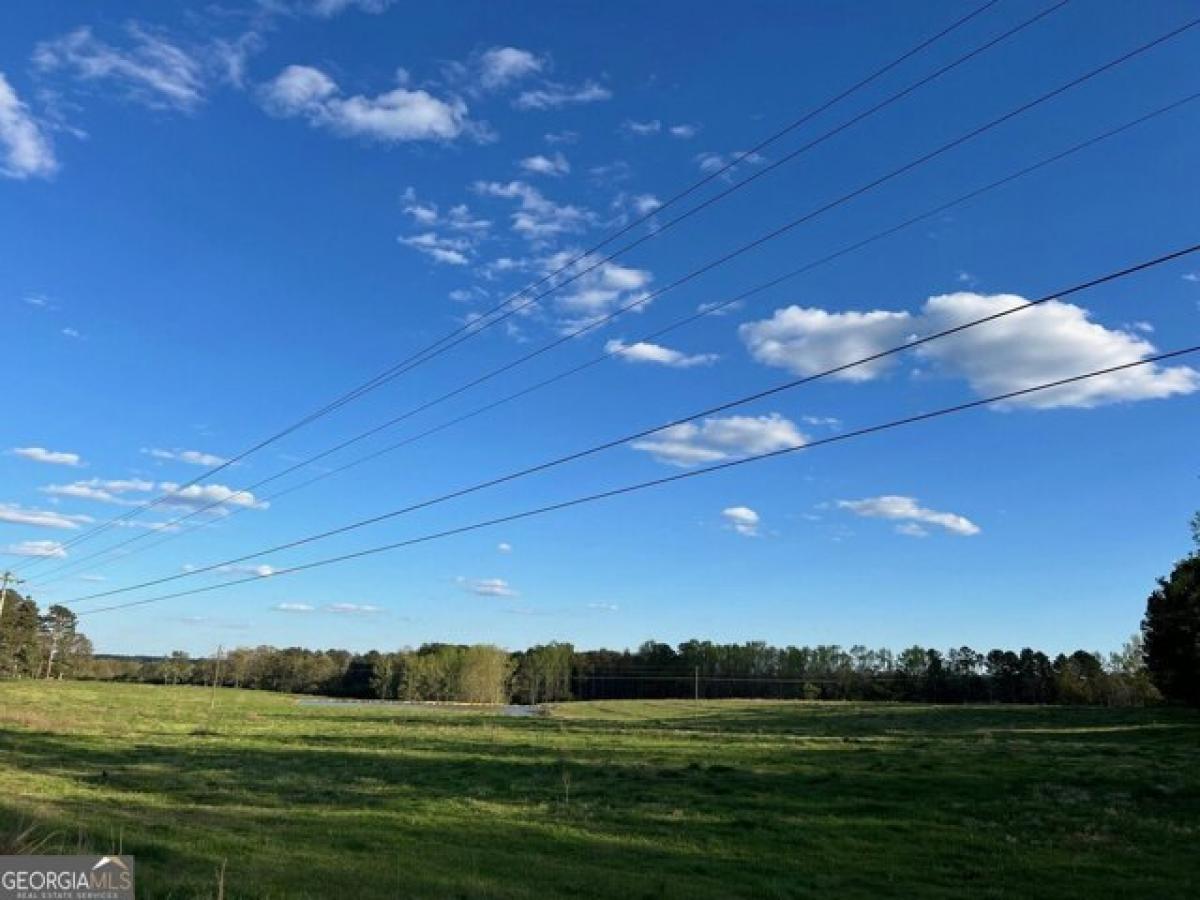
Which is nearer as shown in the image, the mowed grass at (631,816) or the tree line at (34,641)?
the mowed grass at (631,816)

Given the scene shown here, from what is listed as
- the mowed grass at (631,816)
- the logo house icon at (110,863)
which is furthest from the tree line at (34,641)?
the logo house icon at (110,863)

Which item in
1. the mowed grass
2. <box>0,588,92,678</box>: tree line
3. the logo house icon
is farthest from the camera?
<box>0,588,92,678</box>: tree line

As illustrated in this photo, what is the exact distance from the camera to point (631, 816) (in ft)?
80.2

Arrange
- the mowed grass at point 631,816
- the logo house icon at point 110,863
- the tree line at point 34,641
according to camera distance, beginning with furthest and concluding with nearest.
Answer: the tree line at point 34,641 < the mowed grass at point 631,816 < the logo house icon at point 110,863

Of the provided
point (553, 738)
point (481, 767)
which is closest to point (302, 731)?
point (553, 738)

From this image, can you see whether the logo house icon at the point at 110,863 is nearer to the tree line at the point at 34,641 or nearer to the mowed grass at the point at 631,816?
the mowed grass at the point at 631,816

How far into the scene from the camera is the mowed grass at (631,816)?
16328 mm

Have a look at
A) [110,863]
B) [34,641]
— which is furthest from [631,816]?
[34,641]

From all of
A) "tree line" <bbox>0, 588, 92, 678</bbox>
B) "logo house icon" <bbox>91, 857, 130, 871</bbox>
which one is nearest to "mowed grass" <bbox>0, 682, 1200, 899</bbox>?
"logo house icon" <bbox>91, 857, 130, 871</bbox>

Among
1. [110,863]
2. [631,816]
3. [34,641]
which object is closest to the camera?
[110,863]

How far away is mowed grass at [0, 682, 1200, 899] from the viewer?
16.3 metres

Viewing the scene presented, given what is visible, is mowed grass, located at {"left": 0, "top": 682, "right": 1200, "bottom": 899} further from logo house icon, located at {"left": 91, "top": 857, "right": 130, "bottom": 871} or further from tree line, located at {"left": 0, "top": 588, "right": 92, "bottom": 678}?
tree line, located at {"left": 0, "top": 588, "right": 92, "bottom": 678}

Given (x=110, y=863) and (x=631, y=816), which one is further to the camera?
(x=631, y=816)

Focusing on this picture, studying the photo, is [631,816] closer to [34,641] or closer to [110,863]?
[110,863]
